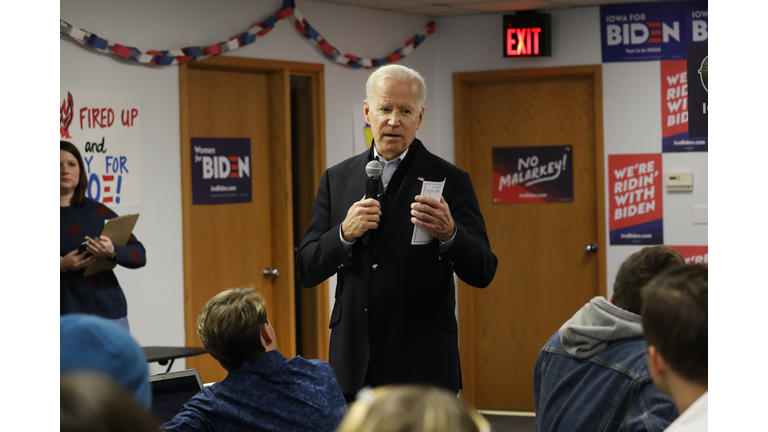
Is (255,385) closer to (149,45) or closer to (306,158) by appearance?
(149,45)

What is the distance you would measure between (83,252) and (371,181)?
1501 millimetres

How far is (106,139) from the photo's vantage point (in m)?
3.74

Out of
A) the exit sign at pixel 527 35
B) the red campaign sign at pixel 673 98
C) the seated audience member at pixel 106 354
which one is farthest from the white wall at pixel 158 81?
the seated audience member at pixel 106 354

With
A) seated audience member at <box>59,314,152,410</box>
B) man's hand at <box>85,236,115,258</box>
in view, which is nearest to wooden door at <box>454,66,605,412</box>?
man's hand at <box>85,236,115,258</box>

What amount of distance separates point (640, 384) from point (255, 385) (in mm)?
849

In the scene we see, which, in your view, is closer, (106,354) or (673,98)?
(106,354)

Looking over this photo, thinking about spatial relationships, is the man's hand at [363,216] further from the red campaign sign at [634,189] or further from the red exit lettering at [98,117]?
the red campaign sign at [634,189]

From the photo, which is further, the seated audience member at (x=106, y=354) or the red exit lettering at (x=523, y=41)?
the red exit lettering at (x=523, y=41)

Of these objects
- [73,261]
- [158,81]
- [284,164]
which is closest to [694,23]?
[284,164]

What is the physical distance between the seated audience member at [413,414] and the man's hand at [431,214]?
1.14 metres

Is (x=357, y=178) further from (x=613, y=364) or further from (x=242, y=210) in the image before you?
(x=242, y=210)

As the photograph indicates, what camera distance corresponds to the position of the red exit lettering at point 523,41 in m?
5.06

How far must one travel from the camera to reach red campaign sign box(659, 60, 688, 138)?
495 cm

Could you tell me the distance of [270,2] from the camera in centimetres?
436
